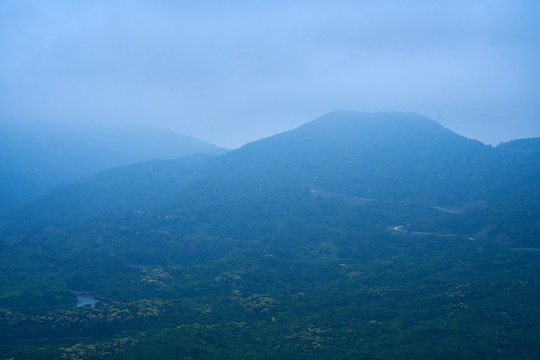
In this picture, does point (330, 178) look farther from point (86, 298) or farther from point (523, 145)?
point (86, 298)

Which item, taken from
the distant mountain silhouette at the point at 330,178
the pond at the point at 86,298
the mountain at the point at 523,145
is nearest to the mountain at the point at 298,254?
the distant mountain silhouette at the point at 330,178

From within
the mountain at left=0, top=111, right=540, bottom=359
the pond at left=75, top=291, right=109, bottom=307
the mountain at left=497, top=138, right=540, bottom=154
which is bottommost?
the pond at left=75, top=291, right=109, bottom=307

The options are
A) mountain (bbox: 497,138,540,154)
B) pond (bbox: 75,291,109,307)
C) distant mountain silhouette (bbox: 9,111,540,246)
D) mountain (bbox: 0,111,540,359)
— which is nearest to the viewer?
mountain (bbox: 0,111,540,359)

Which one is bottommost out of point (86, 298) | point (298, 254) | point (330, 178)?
point (86, 298)

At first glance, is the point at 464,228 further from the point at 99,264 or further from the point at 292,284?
the point at 99,264

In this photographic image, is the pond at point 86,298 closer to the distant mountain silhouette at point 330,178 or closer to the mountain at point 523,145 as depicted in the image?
the distant mountain silhouette at point 330,178

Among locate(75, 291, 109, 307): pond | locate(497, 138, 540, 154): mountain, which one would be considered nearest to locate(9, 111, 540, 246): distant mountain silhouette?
locate(497, 138, 540, 154): mountain

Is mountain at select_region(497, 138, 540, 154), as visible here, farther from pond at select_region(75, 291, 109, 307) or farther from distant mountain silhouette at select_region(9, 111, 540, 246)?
pond at select_region(75, 291, 109, 307)

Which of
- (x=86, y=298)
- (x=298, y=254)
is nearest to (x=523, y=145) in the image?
(x=298, y=254)
